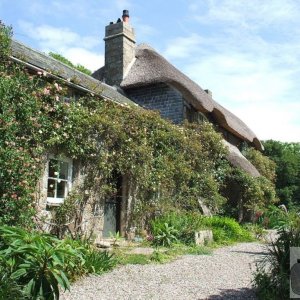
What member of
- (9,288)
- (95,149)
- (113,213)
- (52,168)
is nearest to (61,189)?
(52,168)

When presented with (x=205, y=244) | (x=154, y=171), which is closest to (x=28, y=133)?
(x=154, y=171)

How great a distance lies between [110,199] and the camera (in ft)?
38.0

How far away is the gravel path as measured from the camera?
19.1 feet

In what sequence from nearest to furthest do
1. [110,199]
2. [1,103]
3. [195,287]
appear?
[195,287]
[1,103]
[110,199]

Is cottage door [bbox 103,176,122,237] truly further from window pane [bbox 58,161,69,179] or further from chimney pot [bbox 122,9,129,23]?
chimney pot [bbox 122,9,129,23]

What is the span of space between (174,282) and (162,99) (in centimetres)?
1073

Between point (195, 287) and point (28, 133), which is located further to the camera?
point (28, 133)

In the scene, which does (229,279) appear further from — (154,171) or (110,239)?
(154,171)

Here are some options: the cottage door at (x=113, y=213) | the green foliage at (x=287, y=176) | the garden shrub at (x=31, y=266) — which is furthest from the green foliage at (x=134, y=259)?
Result: the green foliage at (x=287, y=176)

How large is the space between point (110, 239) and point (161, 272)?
3763 mm

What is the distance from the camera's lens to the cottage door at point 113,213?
11336 mm

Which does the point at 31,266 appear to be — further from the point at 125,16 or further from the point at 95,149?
the point at 125,16

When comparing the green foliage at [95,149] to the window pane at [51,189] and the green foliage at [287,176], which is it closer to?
the window pane at [51,189]

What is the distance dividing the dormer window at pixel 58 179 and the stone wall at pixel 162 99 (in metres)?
6.82
